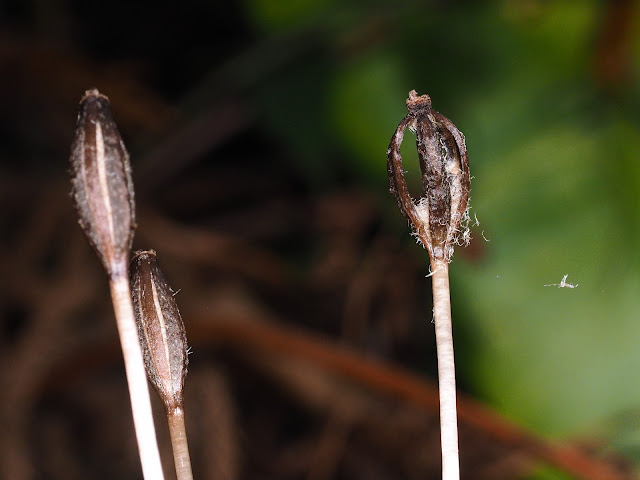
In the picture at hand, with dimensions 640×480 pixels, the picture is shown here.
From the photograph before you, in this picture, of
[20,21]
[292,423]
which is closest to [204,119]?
[20,21]

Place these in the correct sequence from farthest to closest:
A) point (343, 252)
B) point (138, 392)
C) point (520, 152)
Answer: point (343, 252) < point (520, 152) < point (138, 392)

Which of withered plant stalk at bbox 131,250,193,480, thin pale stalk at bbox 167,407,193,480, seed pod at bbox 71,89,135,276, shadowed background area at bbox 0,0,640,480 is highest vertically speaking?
shadowed background area at bbox 0,0,640,480

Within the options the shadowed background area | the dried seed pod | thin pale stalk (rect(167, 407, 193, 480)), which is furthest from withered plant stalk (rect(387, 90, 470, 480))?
the shadowed background area

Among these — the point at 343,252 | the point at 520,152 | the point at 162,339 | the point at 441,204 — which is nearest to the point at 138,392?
the point at 162,339

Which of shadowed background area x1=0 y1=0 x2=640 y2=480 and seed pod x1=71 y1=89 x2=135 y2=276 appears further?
shadowed background area x1=0 y1=0 x2=640 y2=480

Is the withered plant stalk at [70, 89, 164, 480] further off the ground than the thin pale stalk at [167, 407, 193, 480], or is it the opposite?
the withered plant stalk at [70, 89, 164, 480]

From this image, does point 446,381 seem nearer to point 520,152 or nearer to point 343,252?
point 520,152

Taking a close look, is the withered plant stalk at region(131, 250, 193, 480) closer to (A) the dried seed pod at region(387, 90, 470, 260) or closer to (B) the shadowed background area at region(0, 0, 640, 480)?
(A) the dried seed pod at region(387, 90, 470, 260)

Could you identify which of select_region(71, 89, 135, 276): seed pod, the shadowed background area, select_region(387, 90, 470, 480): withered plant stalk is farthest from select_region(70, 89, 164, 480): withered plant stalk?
the shadowed background area
